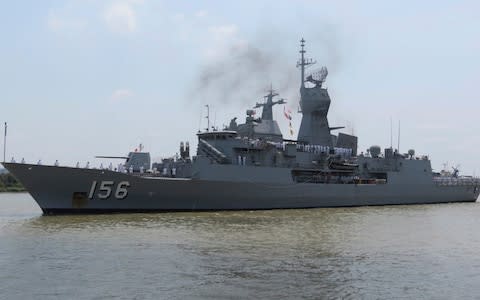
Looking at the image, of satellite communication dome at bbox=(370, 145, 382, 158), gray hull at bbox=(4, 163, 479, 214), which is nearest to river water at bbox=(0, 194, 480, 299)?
gray hull at bbox=(4, 163, 479, 214)

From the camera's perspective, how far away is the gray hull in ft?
76.0

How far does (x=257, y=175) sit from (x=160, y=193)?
6175 millimetres

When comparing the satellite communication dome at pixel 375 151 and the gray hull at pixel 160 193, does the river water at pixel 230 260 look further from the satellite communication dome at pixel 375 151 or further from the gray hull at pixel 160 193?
the satellite communication dome at pixel 375 151

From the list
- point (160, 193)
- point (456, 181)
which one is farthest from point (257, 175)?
point (456, 181)

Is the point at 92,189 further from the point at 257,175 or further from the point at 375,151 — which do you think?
the point at 375,151

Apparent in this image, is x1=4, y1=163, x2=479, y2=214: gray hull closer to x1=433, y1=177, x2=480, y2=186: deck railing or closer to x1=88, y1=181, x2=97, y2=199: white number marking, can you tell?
x1=88, y1=181, x2=97, y2=199: white number marking

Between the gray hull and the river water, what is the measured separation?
4.93 feet

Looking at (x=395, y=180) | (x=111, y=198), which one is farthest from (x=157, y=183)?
(x=395, y=180)

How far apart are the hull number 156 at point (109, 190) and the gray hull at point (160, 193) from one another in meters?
0.06

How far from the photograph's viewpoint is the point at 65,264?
1270cm

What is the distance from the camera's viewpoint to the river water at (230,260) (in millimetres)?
10383

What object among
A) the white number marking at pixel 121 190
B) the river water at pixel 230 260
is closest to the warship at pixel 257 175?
the white number marking at pixel 121 190

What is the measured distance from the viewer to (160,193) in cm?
2531

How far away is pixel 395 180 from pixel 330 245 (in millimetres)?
23989
